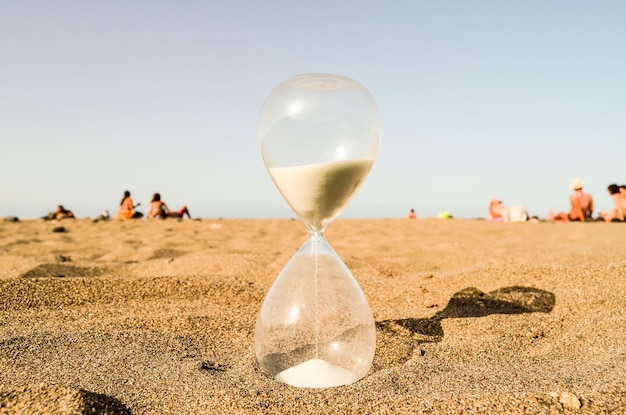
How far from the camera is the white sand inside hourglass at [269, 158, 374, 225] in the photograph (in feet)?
6.73

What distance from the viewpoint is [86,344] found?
277cm

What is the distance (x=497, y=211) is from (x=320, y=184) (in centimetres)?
1212

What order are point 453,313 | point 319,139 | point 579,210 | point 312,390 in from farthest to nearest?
point 579,210 → point 453,313 → point 312,390 → point 319,139

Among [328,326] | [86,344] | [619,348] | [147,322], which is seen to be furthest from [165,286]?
[619,348]

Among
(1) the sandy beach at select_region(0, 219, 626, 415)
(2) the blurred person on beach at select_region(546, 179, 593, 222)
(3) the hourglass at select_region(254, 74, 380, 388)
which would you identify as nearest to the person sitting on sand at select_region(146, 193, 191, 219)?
(1) the sandy beach at select_region(0, 219, 626, 415)

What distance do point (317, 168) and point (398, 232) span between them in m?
7.98

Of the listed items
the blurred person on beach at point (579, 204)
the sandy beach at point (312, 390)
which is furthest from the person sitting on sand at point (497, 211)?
the sandy beach at point (312, 390)

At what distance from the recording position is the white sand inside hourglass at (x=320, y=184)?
205cm

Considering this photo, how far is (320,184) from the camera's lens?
2062 mm

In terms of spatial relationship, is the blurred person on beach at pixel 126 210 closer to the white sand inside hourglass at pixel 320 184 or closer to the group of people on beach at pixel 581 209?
the group of people on beach at pixel 581 209

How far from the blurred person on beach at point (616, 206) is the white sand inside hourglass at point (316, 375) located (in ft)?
40.7

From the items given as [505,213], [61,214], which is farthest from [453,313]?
[61,214]

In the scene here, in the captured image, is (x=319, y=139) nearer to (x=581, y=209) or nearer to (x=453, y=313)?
(x=453, y=313)

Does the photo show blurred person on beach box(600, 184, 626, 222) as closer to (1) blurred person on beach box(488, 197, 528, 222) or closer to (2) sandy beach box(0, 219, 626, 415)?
(1) blurred person on beach box(488, 197, 528, 222)
